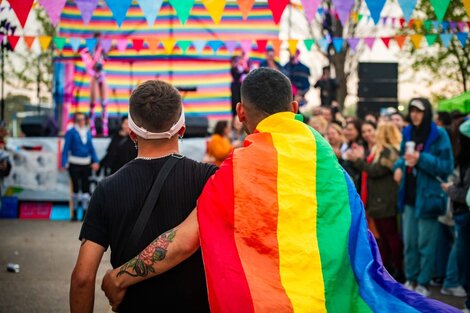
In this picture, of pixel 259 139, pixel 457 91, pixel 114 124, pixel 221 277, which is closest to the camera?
pixel 221 277

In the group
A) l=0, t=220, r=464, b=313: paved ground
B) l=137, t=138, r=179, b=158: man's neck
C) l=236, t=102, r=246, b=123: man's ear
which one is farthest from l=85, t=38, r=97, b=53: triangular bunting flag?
l=137, t=138, r=179, b=158: man's neck

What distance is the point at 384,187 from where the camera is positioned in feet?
32.6

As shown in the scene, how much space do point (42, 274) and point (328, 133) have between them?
13.9ft

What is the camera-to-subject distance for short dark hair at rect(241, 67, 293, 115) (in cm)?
393

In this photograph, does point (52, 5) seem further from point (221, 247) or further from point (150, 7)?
point (221, 247)

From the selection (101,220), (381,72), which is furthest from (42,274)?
(381,72)

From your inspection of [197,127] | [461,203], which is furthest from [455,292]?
[197,127]

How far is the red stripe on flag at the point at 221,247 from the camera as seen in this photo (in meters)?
3.38

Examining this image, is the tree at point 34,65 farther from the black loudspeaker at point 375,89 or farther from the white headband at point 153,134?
the white headband at point 153,134

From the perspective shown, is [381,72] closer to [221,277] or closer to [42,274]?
[42,274]

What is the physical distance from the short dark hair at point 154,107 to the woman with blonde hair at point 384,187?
21.2 ft

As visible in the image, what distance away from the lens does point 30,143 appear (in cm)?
1741

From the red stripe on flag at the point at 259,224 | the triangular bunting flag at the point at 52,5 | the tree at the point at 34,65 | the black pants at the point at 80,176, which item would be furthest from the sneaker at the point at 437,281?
the tree at the point at 34,65

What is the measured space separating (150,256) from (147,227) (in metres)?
0.17
